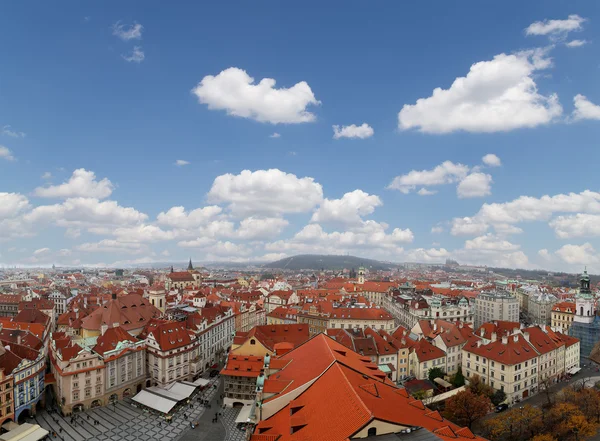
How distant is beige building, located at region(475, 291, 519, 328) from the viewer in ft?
369

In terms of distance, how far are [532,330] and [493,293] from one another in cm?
5035

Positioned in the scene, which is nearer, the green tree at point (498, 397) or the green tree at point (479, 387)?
the green tree at point (479, 387)

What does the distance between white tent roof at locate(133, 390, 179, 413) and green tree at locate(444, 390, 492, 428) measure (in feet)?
116

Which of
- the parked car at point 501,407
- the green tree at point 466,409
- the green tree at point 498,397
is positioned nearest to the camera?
the green tree at point 466,409

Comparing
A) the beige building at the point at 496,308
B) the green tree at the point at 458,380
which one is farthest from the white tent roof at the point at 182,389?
the beige building at the point at 496,308

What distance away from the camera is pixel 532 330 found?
6962 cm

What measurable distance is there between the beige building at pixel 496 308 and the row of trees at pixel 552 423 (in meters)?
68.4

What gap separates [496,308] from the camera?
370 ft

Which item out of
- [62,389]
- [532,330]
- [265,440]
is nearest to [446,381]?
[532,330]

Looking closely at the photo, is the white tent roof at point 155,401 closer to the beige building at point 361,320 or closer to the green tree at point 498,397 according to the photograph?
the beige building at point 361,320

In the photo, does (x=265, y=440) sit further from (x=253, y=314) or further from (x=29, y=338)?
(x=253, y=314)

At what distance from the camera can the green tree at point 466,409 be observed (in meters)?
45.7

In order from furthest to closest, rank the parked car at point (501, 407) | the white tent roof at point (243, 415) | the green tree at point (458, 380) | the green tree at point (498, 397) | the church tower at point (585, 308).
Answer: the church tower at point (585, 308) → the green tree at point (458, 380) → the green tree at point (498, 397) → the parked car at point (501, 407) → the white tent roof at point (243, 415)

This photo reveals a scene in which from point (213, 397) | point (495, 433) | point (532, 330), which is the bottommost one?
point (213, 397)
